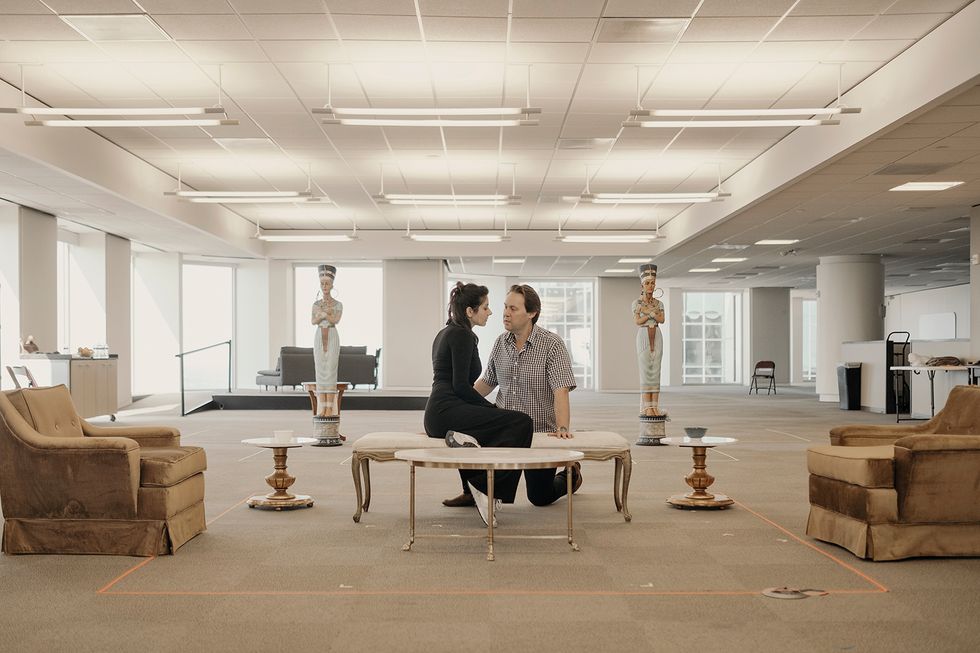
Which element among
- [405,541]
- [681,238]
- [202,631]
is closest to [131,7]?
[405,541]

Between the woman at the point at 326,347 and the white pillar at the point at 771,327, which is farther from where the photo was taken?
the white pillar at the point at 771,327

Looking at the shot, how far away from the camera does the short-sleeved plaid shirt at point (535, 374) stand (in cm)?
580

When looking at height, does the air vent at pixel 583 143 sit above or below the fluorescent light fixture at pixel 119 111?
above

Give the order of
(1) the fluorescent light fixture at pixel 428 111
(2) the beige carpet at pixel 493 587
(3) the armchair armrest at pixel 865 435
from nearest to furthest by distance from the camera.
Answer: (2) the beige carpet at pixel 493 587 → (3) the armchair armrest at pixel 865 435 → (1) the fluorescent light fixture at pixel 428 111

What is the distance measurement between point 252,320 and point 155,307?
8.74 feet

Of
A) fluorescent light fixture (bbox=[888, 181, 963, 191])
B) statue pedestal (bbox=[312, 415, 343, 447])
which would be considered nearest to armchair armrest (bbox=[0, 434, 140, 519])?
statue pedestal (bbox=[312, 415, 343, 447])

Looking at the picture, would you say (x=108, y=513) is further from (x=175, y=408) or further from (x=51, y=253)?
(x=175, y=408)

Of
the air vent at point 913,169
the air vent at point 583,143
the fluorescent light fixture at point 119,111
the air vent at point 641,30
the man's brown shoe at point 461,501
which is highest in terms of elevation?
the air vent at point 641,30

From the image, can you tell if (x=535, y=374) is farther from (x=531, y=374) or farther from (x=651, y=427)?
(x=651, y=427)

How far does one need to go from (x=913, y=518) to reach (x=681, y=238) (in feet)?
41.3

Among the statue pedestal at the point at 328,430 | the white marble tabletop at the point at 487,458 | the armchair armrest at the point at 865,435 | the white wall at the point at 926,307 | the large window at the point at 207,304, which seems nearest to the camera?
the white marble tabletop at the point at 487,458

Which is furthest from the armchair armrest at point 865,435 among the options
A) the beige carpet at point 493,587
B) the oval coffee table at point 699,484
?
the oval coffee table at point 699,484

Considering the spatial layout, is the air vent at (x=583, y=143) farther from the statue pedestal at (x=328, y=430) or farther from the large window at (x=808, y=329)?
the large window at (x=808, y=329)

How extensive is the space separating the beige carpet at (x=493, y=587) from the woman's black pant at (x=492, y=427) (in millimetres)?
256
